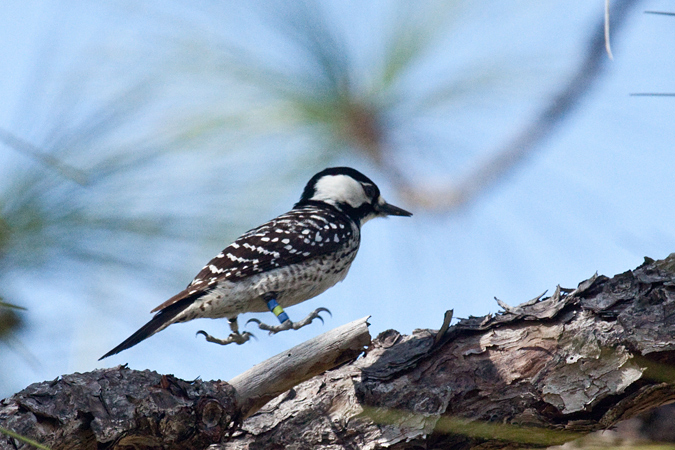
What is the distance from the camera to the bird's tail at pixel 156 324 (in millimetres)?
2635

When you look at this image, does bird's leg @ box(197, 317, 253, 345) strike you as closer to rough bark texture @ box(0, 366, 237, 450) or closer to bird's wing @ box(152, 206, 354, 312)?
bird's wing @ box(152, 206, 354, 312)

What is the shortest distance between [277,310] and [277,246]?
0.40 metres

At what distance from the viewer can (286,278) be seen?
356 centimetres

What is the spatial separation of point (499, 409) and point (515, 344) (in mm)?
241

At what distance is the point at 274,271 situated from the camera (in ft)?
11.6

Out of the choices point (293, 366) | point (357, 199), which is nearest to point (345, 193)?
point (357, 199)

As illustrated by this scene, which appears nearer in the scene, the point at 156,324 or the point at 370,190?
the point at 156,324

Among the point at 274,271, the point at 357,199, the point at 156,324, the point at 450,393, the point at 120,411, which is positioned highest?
the point at 357,199

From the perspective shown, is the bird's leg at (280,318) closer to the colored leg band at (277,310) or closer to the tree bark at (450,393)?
the colored leg band at (277,310)

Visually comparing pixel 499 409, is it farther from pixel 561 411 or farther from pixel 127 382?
pixel 127 382

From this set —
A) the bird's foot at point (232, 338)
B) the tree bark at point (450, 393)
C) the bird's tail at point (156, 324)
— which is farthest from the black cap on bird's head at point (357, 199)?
the tree bark at point (450, 393)

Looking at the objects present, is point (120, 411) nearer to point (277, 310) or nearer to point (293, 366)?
point (293, 366)

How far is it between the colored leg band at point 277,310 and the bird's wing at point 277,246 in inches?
7.2

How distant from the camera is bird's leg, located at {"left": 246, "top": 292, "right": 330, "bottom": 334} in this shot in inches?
131
